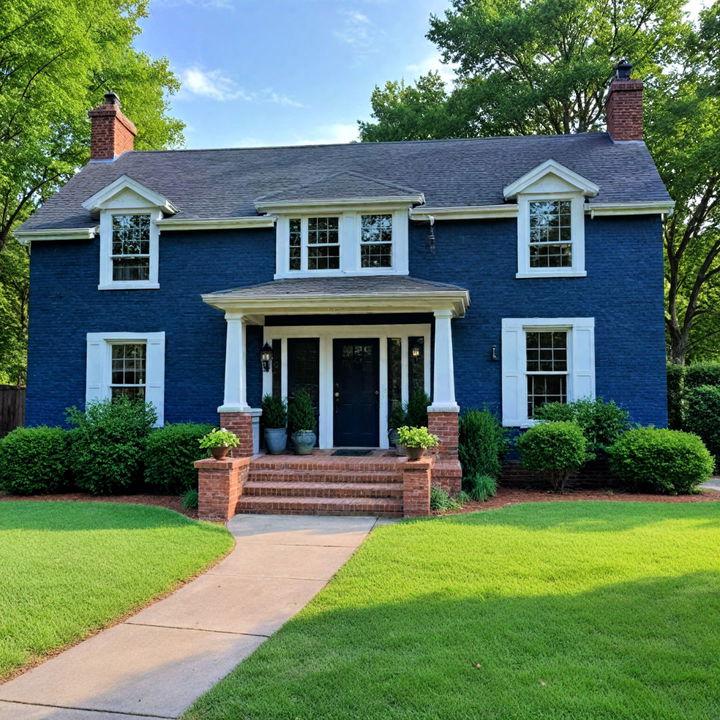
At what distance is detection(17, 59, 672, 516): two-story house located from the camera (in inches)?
440

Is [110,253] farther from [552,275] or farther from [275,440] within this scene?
[552,275]

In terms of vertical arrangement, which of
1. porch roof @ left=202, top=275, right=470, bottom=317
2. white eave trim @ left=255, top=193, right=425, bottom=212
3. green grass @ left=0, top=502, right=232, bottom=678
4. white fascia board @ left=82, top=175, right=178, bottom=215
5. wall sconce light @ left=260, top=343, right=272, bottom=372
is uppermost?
white fascia board @ left=82, top=175, right=178, bottom=215

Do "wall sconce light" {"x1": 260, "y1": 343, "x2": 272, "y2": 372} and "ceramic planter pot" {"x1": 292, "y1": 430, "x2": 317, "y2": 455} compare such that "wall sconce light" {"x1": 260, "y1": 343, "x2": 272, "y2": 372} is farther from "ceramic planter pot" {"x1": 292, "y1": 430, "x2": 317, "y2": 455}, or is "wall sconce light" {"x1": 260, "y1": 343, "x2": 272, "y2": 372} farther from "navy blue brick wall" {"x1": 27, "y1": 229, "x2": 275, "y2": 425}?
"ceramic planter pot" {"x1": 292, "y1": 430, "x2": 317, "y2": 455}

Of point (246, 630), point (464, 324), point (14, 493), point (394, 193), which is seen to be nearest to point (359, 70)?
point (394, 193)

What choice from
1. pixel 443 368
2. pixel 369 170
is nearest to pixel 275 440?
pixel 443 368

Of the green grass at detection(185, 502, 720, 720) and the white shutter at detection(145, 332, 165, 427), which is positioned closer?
the green grass at detection(185, 502, 720, 720)

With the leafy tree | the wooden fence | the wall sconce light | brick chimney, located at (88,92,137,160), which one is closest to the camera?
the wall sconce light

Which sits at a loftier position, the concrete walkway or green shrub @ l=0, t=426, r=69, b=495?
green shrub @ l=0, t=426, r=69, b=495

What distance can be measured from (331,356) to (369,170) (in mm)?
4731

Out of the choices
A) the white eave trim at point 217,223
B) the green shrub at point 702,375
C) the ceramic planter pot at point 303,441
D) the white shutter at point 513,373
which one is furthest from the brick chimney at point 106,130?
the green shrub at point 702,375

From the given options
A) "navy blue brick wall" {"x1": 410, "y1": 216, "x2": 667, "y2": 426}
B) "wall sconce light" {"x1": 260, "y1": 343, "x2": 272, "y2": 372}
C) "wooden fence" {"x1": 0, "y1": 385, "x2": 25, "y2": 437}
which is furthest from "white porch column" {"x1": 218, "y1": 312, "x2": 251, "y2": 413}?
"wooden fence" {"x1": 0, "y1": 385, "x2": 25, "y2": 437}

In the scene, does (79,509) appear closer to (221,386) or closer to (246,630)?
(221,386)

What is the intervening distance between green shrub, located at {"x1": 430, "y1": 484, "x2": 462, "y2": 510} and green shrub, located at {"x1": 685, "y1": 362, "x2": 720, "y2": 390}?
24.3 ft

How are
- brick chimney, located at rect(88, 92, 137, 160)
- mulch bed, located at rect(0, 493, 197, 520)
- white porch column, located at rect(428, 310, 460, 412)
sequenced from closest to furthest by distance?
mulch bed, located at rect(0, 493, 197, 520) → white porch column, located at rect(428, 310, 460, 412) → brick chimney, located at rect(88, 92, 137, 160)
